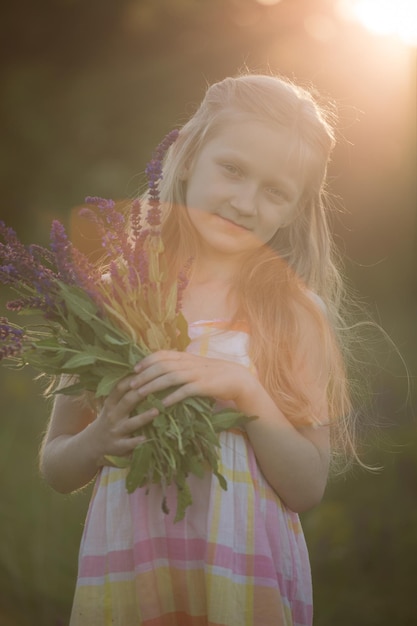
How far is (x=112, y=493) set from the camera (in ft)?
6.45

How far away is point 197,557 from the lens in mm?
1893

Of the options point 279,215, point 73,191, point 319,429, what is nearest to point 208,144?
point 279,215

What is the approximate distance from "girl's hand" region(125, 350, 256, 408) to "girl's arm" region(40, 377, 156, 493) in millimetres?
44

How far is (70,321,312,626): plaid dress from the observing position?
6.11 feet

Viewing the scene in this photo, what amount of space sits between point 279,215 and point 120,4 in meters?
2.80

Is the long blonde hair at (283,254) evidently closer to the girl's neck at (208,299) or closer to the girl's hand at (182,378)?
the girl's neck at (208,299)

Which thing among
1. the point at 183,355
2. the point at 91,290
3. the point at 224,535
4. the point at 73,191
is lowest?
the point at 224,535

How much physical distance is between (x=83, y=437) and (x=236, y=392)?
38cm

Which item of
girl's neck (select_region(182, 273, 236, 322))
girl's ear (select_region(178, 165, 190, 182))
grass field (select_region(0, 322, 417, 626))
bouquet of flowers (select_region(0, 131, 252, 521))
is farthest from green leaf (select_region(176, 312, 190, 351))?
grass field (select_region(0, 322, 417, 626))

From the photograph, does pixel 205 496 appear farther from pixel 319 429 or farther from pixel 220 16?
pixel 220 16

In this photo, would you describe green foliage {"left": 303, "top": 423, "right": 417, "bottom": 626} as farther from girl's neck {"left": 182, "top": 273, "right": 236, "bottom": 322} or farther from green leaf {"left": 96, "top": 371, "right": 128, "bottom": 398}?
green leaf {"left": 96, "top": 371, "right": 128, "bottom": 398}

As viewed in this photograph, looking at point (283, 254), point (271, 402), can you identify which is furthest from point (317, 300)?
point (271, 402)

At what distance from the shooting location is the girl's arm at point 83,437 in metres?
1.79

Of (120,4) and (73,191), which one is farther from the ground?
(120,4)
